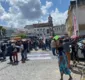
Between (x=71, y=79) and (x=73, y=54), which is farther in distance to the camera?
(x=73, y=54)

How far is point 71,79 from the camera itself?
10.3 m

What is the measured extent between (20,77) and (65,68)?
2.55 m

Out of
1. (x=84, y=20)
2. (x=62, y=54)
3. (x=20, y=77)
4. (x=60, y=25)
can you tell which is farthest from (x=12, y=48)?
(x=60, y=25)

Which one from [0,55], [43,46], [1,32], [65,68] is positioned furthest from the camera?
[1,32]

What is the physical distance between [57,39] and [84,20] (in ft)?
88.2

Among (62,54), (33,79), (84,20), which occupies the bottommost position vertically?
(33,79)

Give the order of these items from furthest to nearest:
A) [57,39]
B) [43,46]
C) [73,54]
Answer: [43,46]
[73,54]
[57,39]

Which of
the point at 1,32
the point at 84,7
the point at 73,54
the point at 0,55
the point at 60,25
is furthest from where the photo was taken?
the point at 60,25

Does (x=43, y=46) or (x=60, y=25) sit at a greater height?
(x=60, y=25)

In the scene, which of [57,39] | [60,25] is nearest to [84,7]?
[57,39]

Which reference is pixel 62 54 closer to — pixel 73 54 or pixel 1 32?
pixel 73 54

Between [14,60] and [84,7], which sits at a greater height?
[84,7]

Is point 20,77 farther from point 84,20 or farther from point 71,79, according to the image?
point 84,20

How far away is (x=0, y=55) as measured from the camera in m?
21.3
